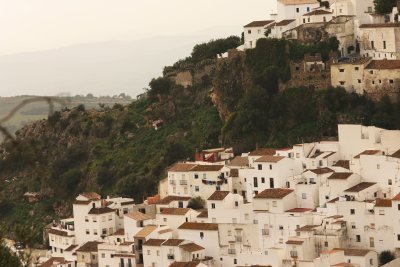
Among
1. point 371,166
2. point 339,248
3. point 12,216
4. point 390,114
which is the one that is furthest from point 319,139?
point 12,216

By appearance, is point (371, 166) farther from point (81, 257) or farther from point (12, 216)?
point (12, 216)

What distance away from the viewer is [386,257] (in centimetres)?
3509

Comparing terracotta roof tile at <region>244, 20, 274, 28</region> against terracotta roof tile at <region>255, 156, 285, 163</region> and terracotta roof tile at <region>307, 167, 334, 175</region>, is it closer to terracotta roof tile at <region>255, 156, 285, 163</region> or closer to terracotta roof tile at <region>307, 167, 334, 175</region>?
terracotta roof tile at <region>255, 156, 285, 163</region>

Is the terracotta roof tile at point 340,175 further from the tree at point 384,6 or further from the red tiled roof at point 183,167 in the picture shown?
the tree at point 384,6

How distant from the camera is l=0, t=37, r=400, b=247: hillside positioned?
45.7 metres

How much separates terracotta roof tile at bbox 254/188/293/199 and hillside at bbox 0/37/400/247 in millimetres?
5610

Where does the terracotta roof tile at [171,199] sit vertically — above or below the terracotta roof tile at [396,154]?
below

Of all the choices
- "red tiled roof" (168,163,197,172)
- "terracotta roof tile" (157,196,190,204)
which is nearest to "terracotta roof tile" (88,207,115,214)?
"terracotta roof tile" (157,196,190,204)

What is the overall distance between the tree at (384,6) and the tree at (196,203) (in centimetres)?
1177

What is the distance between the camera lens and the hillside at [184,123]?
45719mm

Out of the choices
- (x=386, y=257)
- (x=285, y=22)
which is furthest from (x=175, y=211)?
(x=285, y=22)

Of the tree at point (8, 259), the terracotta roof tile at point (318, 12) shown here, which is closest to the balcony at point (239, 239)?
the terracotta roof tile at point (318, 12)

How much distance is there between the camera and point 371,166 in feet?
126

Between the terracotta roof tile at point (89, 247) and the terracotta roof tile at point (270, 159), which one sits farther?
the terracotta roof tile at point (89, 247)
